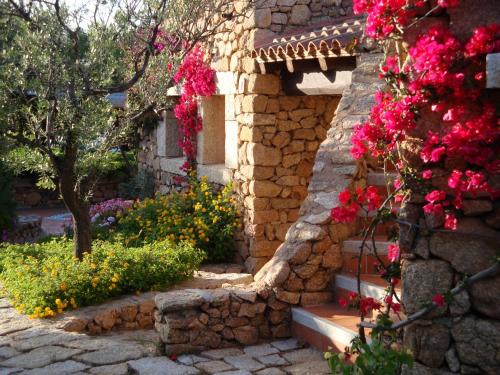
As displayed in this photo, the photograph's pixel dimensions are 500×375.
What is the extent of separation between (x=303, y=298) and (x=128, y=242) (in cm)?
404

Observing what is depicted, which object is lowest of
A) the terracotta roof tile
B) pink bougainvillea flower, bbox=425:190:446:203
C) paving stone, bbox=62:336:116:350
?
paving stone, bbox=62:336:116:350

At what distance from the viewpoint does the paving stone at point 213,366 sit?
503 cm

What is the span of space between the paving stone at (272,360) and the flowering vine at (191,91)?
206 inches

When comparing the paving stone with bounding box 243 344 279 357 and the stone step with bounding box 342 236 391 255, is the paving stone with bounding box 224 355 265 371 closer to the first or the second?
the paving stone with bounding box 243 344 279 357

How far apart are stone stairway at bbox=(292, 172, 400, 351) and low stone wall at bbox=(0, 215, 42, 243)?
7172mm

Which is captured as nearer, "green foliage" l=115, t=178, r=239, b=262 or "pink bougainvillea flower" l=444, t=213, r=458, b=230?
"pink bougainvillea flower" l=444, t=213, r=458, b=230

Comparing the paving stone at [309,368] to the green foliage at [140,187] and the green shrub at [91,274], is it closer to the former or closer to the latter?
the green shrub at [91,274]

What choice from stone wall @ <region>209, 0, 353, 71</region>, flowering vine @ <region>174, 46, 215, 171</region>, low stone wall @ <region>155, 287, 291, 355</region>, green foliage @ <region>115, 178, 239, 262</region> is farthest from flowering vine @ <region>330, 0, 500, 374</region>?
flowering vine @ <region>174, 46, 215, 171</region>

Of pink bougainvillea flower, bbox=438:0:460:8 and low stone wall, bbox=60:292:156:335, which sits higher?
pink bougainvillea flower, bbox=438:0:460:8

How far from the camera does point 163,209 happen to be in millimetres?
9633

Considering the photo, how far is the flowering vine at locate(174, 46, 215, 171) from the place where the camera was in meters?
9.79

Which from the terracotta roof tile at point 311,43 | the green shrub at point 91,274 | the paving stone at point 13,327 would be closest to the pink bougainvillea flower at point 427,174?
the terracotta roof tile at point 311,43

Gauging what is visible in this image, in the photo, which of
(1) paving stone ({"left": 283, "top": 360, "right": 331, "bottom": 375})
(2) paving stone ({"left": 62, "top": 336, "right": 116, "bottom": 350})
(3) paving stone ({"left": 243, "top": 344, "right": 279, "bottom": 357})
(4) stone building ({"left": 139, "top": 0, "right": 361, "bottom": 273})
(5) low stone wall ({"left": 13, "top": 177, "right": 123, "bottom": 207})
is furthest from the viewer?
(5) low stone wall ({"left": 13, "top": 177, "right": 123, "bottom": 207})

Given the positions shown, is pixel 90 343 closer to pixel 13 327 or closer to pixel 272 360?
pixel 13 327
